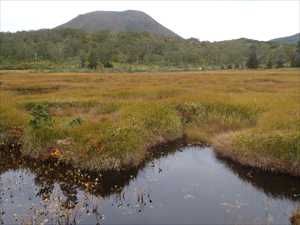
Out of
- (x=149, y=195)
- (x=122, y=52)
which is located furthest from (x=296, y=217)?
(x=122, y=52)

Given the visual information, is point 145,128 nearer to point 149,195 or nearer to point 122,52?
point 149,195

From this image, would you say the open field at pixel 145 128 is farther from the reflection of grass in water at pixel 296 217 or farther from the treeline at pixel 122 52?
the treeline at pixel 122 52

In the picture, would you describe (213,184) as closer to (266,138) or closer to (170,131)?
(266,138)

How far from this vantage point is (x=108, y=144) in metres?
14.8

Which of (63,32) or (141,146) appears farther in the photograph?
(63,32)

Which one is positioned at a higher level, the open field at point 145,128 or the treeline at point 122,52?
the treeline at point 122,52

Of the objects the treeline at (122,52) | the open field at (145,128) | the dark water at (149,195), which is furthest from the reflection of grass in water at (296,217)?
the treeline at (122,52)

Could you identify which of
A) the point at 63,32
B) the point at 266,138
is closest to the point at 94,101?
the point at 266,138

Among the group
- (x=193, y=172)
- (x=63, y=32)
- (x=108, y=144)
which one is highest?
(x=63, y=32)

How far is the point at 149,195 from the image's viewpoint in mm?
12133

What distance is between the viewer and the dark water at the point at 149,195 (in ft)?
34.4

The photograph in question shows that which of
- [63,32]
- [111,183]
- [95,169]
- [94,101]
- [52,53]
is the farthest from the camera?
[63,32]

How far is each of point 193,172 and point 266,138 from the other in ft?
12.6

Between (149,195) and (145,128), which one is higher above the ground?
(145,128)
